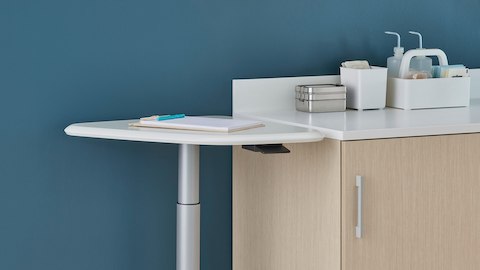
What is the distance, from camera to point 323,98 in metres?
2.79

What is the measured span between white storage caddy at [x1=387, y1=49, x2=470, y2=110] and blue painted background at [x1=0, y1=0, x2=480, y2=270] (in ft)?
0.71

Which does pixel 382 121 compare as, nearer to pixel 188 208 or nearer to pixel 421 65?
pixel 421 65

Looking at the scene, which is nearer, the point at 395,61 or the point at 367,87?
the point at 367,87

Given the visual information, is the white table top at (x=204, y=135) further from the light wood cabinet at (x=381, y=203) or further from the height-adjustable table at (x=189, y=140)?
the light wood cabinet at (x=381, y=203)

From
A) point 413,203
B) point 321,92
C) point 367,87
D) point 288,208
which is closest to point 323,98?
point 321,92

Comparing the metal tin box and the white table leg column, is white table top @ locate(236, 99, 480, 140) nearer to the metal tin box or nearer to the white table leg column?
the metal tin box

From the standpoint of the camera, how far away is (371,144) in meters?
2.41

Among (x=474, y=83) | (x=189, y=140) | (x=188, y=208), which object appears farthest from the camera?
(x=474, y=83)

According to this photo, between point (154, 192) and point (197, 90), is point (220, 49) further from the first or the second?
point (154, 192)

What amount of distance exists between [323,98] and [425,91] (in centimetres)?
33

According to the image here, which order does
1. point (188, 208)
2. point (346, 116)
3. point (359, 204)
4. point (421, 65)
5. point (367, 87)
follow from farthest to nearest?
point (421, 65)
point (367, 87)
point (346, 116)
point (188, 208)
point (359, 204)

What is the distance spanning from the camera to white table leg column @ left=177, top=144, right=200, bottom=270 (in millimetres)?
2541

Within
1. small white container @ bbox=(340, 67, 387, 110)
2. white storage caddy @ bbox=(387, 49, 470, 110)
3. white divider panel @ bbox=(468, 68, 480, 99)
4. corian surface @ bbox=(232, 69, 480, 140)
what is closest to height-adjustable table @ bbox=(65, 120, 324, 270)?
corian surface @ bbox=(232, 69, 480, 140)

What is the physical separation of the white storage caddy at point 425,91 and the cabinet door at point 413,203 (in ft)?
1.20
